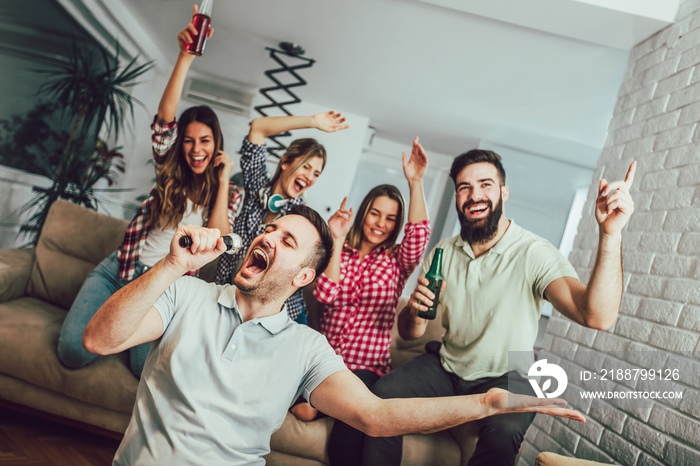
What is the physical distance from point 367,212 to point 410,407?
3.94ft

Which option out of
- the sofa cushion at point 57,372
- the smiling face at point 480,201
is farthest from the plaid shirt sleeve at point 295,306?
the smiling face at point 480,201

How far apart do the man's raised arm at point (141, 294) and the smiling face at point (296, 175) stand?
1139mm

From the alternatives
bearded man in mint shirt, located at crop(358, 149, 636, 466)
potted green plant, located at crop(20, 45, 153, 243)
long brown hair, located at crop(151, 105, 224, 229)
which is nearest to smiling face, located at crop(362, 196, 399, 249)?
A: bearded man in mint shirt, located at crop(358, 149, 636, 466)

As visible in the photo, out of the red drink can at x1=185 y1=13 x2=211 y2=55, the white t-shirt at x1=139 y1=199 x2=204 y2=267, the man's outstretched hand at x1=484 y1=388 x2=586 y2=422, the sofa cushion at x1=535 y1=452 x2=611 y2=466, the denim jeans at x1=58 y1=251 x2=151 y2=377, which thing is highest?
the red drink can at x1=185 y1=13 x2=211 y2=55

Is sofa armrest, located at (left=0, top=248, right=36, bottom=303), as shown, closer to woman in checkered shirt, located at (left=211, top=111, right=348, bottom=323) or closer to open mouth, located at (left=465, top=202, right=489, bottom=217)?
woman in checkered shirt, located at (left=211, top=111, right=348, bottom=323)

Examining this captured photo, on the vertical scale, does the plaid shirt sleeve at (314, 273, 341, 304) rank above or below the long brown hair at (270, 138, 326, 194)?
below

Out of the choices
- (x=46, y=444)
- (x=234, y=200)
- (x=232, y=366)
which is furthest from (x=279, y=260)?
(x=46, y=444)

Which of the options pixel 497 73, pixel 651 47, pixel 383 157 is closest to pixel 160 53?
pixel 383 157

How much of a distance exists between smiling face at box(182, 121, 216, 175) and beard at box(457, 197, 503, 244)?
1.22m

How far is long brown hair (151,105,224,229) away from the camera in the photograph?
2.11 m

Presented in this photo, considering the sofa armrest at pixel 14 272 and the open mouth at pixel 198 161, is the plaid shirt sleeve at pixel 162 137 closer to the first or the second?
the open mouth at pixel 198 161

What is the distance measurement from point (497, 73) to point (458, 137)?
5.76ft

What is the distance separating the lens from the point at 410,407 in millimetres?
1069

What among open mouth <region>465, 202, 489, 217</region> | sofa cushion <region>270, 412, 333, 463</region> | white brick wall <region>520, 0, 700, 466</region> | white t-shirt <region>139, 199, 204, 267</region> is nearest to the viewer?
white brick wall <region>520, 0, 700, 466</region>
